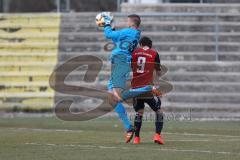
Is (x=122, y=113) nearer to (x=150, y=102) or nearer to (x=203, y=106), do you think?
(x=150, y=102)

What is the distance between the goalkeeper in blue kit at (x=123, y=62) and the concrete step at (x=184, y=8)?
11.7 m

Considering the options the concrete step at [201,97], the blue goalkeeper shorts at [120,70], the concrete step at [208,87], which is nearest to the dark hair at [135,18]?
the blue goalkeeper shorts at [120,70]

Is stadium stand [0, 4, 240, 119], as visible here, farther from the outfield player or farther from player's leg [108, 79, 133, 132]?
the outfield player

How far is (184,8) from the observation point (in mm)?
27203

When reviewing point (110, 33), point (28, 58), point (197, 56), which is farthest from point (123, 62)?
point (28, 58)

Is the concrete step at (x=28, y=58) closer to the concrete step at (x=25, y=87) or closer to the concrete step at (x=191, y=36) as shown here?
the concrete step at (x=25, y=87)

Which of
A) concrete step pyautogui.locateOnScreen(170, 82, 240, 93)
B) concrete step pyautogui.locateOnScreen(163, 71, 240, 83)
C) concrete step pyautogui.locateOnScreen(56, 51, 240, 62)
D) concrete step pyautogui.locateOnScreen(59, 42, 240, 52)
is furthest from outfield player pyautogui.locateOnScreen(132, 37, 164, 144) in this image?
concrete step pyautogui.locateOnScreen(59, 42, 240, 52)

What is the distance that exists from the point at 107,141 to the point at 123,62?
63.4 inches

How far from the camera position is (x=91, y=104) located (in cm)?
2345

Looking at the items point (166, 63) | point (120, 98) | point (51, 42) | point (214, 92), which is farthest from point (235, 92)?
point (120, 98)

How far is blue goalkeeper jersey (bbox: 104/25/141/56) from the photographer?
47.3 ft

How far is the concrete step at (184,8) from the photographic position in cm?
2702

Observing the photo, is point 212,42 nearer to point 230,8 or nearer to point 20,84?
point 230,8

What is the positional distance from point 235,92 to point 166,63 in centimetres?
227
